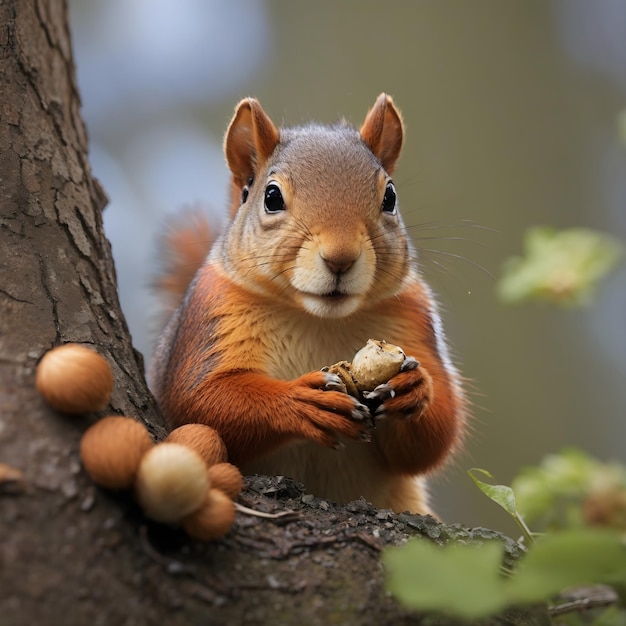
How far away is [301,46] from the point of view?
16.2 ft

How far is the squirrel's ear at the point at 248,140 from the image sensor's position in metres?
1.87

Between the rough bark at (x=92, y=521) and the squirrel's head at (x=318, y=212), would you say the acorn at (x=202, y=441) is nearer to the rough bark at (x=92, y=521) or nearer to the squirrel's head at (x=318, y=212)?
the rough bark at (x=92, y=521)

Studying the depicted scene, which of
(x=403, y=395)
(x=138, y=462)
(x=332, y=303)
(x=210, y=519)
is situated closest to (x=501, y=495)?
(x=403, y=395)

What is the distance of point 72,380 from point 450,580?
59 cm

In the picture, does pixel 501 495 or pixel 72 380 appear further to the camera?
pixel 501 495

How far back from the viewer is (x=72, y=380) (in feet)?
3.54

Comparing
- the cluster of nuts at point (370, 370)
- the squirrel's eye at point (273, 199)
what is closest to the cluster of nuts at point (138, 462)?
the cluster of nuts at point (370, 370)

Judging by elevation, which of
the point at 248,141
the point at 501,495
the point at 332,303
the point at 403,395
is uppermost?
the point at 248,141

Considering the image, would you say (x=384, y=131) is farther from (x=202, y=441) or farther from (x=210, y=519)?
(x=210, y=519)

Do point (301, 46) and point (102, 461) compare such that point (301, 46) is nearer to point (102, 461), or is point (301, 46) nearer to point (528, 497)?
point (528, 497)

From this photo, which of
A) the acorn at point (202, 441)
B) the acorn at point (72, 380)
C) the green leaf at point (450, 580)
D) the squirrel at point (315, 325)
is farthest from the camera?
the squirrel at point (315, 325)

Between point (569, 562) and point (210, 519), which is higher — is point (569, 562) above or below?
above

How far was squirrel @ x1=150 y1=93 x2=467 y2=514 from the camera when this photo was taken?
1518 millimetres

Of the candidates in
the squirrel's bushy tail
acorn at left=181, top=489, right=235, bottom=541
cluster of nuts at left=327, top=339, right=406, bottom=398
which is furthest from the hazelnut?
the squirrel's bushy tail
